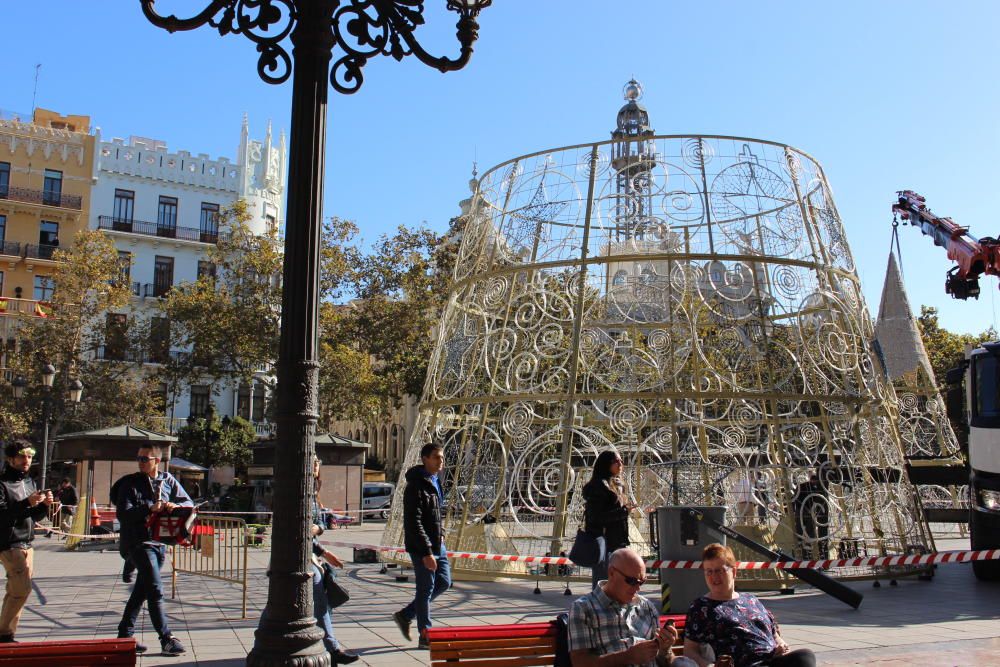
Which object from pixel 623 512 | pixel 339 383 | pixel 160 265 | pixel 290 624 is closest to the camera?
pixel 290 624

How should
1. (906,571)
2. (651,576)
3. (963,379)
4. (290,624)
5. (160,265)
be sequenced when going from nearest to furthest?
(290,624) < (651,576) < (906,571) < (963,379) < (160,265)

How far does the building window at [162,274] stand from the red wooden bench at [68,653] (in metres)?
38.8

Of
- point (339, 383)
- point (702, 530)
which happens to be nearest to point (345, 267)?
point (339, 383)

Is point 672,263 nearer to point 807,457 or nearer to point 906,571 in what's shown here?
point 807,457

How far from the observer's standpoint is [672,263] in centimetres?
1014

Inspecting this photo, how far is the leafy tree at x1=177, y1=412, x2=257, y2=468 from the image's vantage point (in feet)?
113

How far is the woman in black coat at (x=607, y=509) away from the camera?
6.93m

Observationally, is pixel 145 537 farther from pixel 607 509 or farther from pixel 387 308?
pixel 387 308

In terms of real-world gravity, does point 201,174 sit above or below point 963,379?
above

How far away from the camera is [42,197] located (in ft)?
126

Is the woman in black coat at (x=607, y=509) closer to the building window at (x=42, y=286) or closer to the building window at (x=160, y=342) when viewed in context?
the building window at (x=160, y=342)

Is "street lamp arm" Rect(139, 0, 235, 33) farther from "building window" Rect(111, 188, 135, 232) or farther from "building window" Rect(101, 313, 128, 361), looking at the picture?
"building window" Rect(111, 188, 135, 232)

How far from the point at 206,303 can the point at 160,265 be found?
14.5 m

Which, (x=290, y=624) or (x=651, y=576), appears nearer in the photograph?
(x=290, y=624)
